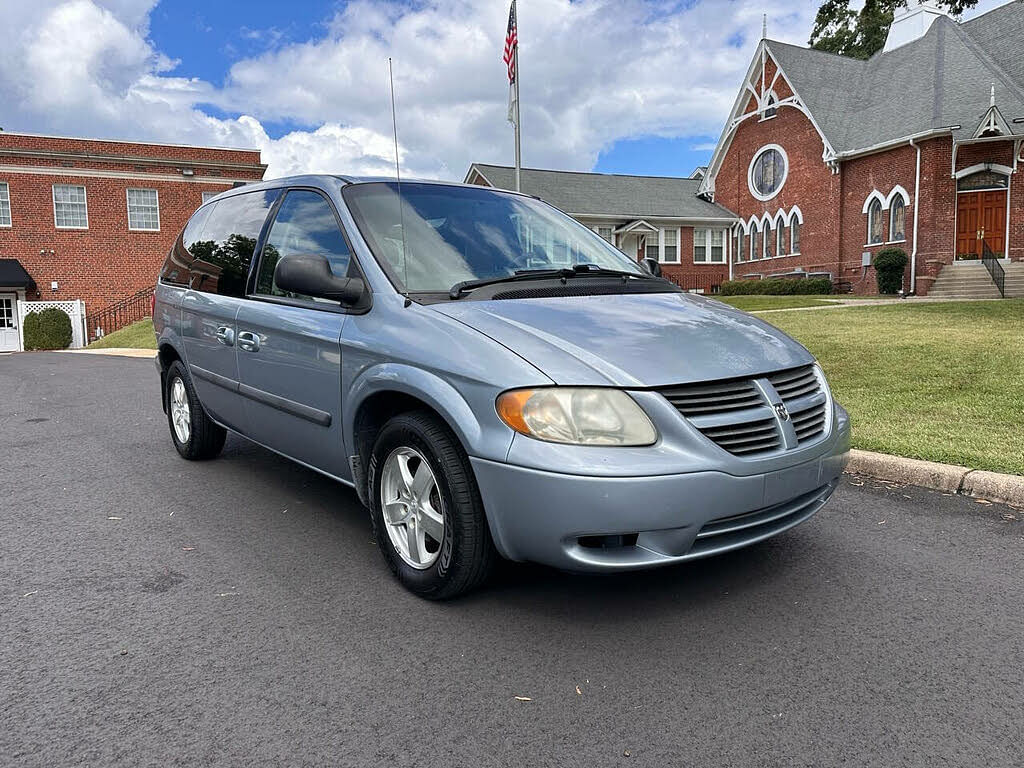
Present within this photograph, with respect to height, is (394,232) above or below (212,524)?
above

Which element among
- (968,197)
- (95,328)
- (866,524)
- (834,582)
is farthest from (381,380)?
(95,328)

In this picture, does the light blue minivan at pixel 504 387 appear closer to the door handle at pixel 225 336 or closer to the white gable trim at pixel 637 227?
the door handle at pixel 225 336

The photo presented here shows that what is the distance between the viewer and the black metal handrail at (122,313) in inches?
1219

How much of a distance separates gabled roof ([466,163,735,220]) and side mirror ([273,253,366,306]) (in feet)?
101

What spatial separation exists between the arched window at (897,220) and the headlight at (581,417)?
1046 inches

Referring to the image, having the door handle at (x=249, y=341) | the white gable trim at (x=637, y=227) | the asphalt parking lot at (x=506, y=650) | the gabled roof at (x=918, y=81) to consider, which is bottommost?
the asphalt parking lot at (x=506, y=650)

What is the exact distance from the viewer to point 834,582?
3.51 metres

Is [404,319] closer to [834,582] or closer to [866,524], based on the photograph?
[834,582]

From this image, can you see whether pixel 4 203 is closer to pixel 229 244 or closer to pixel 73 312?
pixel 73 312

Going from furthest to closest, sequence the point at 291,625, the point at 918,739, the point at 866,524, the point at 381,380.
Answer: the point at 866,524
the point at 381,380
the point at 291,625
the point at 918,739

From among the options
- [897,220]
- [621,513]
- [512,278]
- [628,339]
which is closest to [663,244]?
[897,220]

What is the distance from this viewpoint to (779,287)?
28250mm

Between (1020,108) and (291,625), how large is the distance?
28345 millimetres

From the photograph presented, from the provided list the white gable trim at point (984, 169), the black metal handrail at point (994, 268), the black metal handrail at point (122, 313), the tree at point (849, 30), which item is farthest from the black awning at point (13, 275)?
the tree at point (849, 30)
